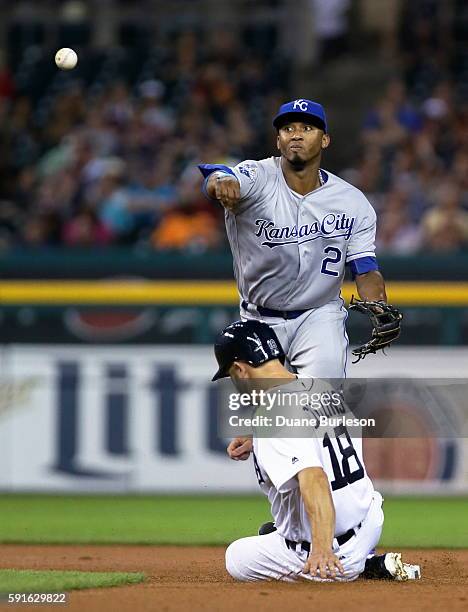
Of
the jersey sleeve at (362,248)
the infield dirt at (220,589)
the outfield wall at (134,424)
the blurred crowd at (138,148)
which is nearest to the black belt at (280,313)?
the jersey sleeve at (362,248)

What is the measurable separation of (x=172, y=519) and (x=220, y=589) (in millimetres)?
3697

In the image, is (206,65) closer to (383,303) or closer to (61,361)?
(61,361)

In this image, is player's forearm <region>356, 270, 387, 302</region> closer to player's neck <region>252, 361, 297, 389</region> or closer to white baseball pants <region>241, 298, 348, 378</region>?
white baseball pants <region>241, 298, 348, 378</region>

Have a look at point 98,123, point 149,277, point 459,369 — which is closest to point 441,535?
point 459,369

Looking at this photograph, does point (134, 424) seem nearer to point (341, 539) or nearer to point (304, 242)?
point (304, 242)

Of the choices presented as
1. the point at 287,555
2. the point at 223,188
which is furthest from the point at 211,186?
the point at 287,555

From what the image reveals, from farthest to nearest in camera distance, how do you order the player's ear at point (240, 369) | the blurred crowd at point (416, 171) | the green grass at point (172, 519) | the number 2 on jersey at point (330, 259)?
the blurred crowd at point (416, 171) → the green grass at point (172, 519) → the number 2 on jersey at point (330, 259) → the player's ear at point (240, 369)

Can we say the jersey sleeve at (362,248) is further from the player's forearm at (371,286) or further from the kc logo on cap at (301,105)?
the kc logo on cap at (301,105)

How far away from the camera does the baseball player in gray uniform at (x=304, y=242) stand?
19.6ft

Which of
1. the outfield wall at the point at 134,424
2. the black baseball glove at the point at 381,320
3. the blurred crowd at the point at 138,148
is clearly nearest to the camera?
the black baseball glove at the point at 381,320

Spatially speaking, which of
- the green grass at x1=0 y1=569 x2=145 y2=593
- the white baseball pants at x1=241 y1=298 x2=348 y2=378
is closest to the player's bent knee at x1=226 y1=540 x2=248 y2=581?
the green grass at x1=0 y1=569 x2=145 y2=593

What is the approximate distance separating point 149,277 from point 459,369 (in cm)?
255

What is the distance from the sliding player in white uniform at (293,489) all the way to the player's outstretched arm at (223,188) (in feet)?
1.79

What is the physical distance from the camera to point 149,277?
11.0 m
